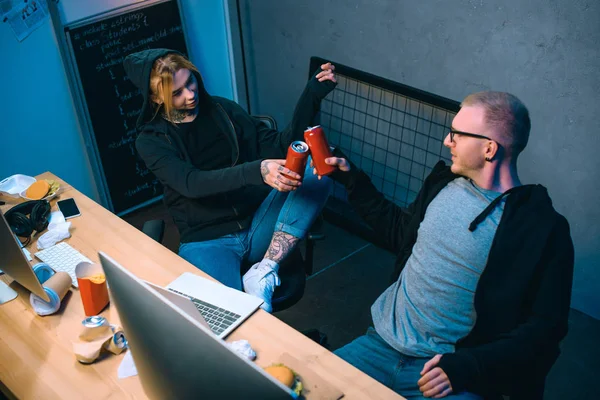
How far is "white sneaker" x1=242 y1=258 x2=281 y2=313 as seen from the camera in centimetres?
219

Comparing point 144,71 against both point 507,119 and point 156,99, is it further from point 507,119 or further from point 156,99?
point 507,119

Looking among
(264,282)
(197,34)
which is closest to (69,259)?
(264,282)

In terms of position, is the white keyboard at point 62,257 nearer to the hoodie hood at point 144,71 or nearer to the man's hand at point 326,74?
the hoodie hood at point 144,71

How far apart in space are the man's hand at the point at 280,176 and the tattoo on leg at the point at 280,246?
289mm

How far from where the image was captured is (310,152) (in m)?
2.08

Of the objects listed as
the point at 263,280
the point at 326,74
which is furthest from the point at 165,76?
the point at 263,280

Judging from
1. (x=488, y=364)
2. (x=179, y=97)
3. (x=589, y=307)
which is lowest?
(x=589, y=307)

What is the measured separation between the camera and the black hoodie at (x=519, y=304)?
1.77m

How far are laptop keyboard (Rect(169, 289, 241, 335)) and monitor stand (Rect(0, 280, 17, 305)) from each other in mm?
619

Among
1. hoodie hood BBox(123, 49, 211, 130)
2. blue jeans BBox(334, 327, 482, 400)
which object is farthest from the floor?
hoodie hood BBox(123, 49, 211, 130)

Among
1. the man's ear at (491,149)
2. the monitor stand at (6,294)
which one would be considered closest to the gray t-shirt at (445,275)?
the man's ear at (491,149)

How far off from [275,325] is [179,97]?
3.46 feet

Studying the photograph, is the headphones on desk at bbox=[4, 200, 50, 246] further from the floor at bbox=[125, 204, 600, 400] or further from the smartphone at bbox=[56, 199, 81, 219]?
the floor at bbox=[125, 204, 600, 400]

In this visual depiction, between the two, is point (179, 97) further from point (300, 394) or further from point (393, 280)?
point (300, 394)
